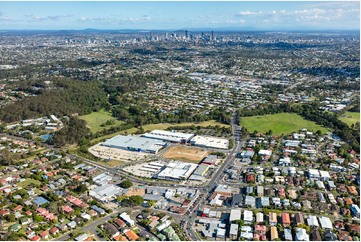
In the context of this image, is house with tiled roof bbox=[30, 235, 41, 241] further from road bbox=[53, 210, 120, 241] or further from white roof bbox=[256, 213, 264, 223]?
white roof bbox=[256, 213, 264, 223]

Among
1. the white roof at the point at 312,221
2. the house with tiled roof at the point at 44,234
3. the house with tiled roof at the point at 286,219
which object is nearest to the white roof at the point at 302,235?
the house with tiled roof at the point at 286,219

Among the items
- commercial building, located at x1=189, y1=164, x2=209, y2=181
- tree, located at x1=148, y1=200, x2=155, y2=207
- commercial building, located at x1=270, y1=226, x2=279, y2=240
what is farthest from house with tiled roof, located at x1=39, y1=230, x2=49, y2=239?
commercial building, located at x1=270, y1=226, x2=279, y2=240

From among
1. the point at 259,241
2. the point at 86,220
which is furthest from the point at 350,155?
the point at 86,220

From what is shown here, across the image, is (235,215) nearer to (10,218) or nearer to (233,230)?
(233,230)

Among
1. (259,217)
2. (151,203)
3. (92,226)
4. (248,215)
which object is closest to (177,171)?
(151,203)

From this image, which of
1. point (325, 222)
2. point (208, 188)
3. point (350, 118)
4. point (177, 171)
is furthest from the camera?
point (350, 118)
